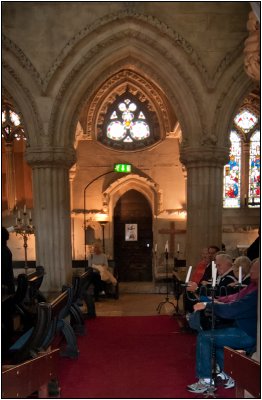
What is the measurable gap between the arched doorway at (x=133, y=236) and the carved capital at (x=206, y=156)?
5.13m

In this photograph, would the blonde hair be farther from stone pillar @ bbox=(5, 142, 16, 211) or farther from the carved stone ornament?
stone pillar @ bbox=(5, 142, 16, 211)

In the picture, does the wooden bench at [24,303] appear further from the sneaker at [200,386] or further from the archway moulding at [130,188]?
the archway moulding at [130,188]

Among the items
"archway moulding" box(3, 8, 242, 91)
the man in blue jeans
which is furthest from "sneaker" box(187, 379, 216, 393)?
"archway moulding" box(3, 8, 242, 91)

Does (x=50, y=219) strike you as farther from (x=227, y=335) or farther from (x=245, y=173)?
(x=245, y=173)

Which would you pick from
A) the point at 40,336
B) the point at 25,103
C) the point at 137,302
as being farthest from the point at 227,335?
the point at 25,103

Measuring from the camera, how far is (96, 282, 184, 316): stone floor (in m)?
8.01

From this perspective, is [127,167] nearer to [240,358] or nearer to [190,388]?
[190,388]

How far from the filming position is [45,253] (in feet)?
24.8

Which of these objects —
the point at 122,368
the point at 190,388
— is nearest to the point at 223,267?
the point at 190,388

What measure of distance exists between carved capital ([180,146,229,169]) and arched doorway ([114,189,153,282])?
5.13 m

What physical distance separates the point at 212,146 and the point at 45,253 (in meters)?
4.24

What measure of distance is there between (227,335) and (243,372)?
1326 millimetres

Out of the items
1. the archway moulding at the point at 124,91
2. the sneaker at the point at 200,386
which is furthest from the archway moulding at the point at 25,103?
the sneaker at the point at 200,386

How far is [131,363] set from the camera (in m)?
4.81
